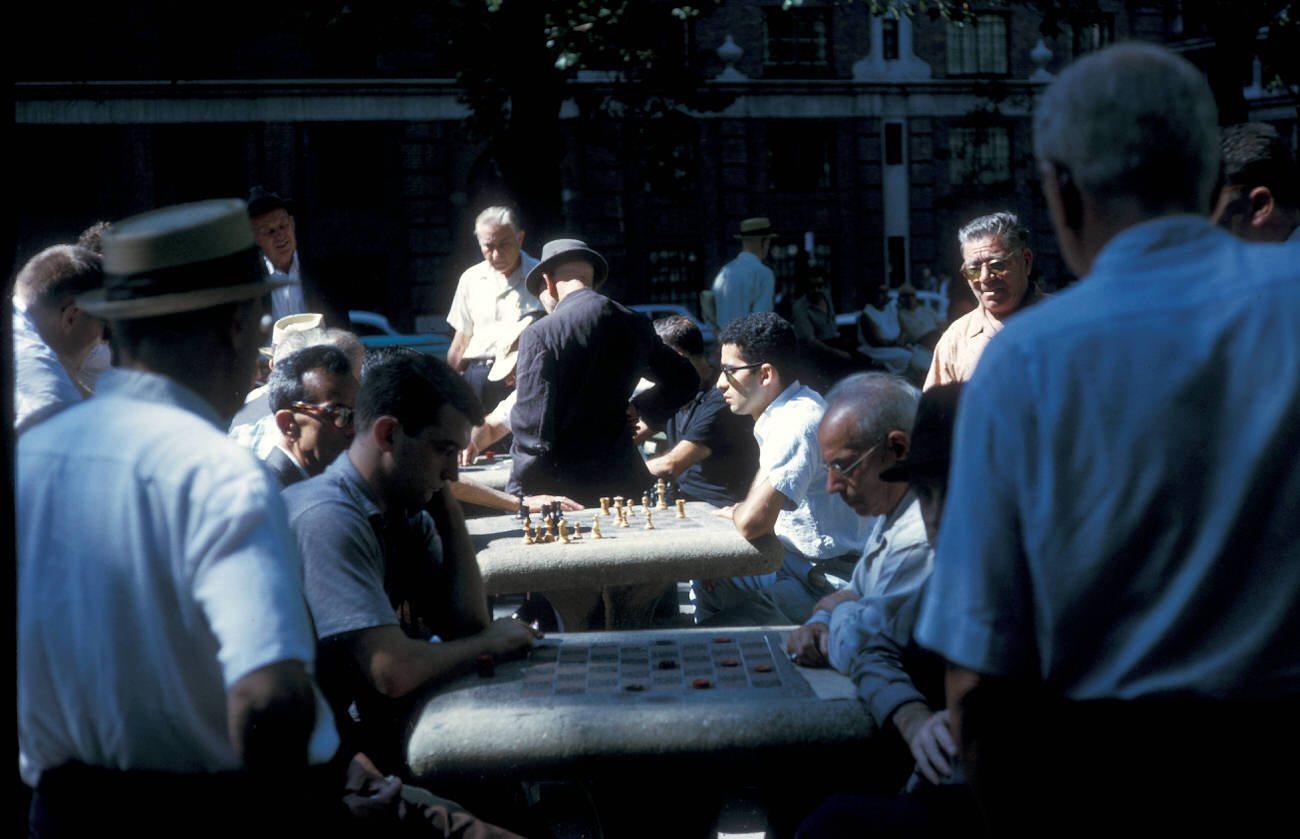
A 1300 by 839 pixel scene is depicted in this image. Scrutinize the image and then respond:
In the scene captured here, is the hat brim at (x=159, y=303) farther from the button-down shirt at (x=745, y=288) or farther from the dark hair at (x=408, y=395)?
the button-down shirt at (x=745, y=288)

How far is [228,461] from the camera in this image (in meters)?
1.83

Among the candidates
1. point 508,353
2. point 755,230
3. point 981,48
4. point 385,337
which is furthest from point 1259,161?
point 981,48

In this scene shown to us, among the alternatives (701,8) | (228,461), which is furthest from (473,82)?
(228,461)

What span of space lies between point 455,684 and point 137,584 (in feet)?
4.31

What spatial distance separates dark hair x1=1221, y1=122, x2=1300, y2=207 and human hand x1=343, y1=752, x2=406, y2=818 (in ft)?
7.96

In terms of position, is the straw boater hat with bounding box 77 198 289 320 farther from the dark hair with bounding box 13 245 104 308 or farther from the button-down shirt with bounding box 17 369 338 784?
the dark hair with bounding box 13 245 104 308

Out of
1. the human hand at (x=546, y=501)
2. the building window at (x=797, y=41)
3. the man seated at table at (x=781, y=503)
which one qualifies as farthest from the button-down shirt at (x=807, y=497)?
the building window at (x=797, y=41)

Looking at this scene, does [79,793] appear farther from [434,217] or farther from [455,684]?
[434,217]

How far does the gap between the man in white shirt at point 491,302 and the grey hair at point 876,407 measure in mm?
3853

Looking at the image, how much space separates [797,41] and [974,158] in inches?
181

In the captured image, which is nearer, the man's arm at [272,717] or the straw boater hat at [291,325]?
the man's arm at [272,717]

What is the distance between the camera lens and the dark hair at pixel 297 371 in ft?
13.2

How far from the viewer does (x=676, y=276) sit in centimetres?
2700

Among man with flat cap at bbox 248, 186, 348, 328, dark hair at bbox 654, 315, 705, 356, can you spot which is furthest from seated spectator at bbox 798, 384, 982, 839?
man with flat cap at bbox 248, 186, 348, 328
